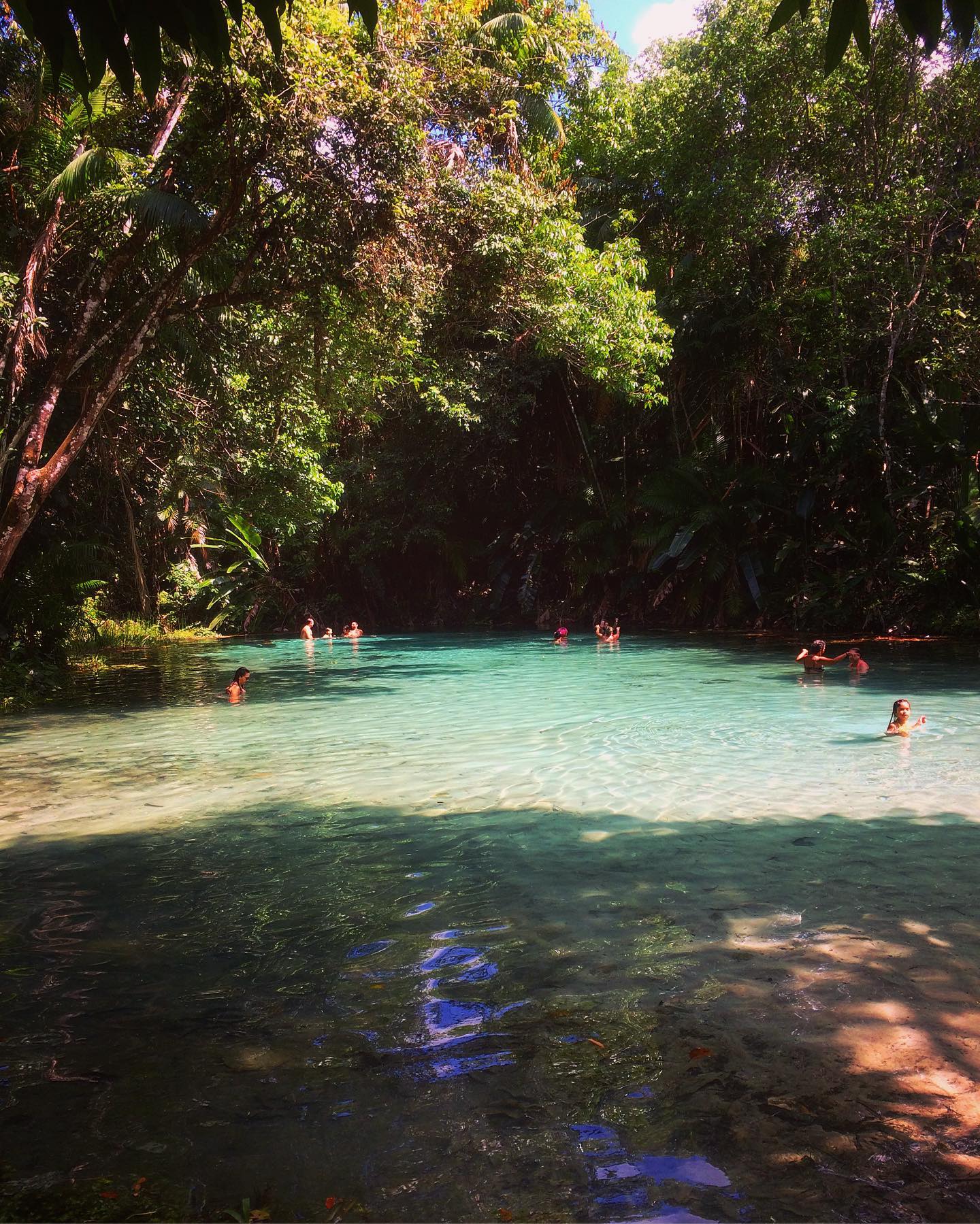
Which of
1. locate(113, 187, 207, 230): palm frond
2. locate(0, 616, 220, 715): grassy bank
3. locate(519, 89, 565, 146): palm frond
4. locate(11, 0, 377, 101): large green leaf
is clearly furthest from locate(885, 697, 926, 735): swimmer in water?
locate(519, 89, 565, 146): palm frond

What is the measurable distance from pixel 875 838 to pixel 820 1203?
3.87m

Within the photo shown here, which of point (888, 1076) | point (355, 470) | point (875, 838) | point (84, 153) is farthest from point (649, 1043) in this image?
point (355, 470)

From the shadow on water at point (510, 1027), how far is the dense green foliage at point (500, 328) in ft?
27.6

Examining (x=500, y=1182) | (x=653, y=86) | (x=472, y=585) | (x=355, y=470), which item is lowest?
(x=500, y=1182)

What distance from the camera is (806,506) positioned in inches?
827

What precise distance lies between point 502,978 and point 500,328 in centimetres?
1665

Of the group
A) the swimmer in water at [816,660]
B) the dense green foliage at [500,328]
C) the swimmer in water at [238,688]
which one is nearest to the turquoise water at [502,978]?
the swimmer in water at [238,688]

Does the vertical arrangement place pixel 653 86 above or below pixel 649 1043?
above

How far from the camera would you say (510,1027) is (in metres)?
3.59

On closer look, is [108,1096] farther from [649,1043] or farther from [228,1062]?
[649,1043]

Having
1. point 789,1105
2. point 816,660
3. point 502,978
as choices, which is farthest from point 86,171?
point 816,660

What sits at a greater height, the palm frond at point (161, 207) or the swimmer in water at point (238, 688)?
the palm frond at point (161, 207)

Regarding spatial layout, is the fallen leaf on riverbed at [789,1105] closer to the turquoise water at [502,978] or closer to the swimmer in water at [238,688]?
the turquoise water at [502,978]

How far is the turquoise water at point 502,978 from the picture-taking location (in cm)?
Result: 274
